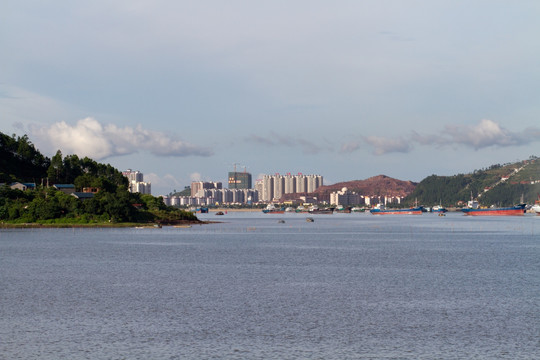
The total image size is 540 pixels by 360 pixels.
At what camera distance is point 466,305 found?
45.5 m

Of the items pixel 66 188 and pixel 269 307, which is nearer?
pixel 269 307

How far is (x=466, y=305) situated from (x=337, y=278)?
59.3ft

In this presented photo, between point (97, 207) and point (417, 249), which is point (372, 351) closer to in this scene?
point (417, 249)

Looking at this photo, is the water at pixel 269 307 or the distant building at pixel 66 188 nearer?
the water at pixel 269 307

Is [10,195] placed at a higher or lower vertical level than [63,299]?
higher

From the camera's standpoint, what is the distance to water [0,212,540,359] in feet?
109

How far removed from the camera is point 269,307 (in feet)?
148

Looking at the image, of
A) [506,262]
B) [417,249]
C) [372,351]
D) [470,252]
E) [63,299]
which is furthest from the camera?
[417,249]

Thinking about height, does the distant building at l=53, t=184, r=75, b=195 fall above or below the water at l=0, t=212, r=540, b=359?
above

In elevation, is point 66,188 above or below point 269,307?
above

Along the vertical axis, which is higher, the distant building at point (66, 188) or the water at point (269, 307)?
the distant building at point (66, 188)

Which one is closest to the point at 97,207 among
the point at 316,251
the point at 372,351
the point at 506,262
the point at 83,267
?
Result: the point at 316,251

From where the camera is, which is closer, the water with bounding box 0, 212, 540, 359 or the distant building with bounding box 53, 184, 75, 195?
the water with bounding box 0, 212, 540, 359

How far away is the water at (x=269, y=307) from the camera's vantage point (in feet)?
109
